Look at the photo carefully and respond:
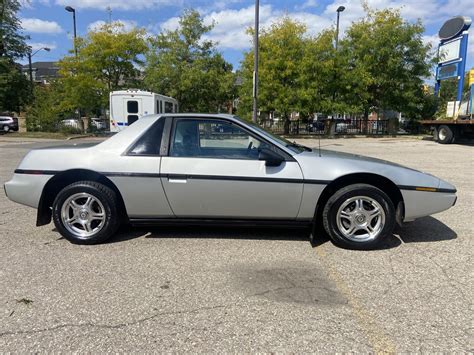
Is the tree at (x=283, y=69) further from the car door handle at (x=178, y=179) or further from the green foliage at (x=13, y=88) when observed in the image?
the car door handle at (x=178, y=179)

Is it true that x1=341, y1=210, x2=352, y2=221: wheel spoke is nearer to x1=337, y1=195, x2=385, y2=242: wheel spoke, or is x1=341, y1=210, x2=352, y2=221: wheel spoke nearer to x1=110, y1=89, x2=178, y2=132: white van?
x1=337, y1=195, x2=385, y2=242: wheel spoke

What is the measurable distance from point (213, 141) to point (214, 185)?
62cm

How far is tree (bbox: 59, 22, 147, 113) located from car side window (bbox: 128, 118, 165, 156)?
20.7m

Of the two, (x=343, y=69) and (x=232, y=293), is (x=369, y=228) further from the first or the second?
(x=343, y=69)

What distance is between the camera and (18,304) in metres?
2.87

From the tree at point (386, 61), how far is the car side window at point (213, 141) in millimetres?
22011

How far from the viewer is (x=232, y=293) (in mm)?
3100

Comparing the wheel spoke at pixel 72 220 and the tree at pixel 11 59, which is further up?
the tree at pixel 11 59

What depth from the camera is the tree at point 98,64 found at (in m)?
22.7

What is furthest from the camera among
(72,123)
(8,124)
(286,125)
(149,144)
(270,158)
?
(8,124)

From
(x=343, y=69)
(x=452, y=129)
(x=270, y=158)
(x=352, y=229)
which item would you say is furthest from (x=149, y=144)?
(x=343, y=69)

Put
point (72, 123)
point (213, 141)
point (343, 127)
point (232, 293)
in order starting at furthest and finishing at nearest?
point (343, 127) < point (72, 123) < point (213, 141) < point (232, 293)

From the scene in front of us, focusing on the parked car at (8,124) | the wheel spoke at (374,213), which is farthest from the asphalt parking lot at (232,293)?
the parked car at (8,124)

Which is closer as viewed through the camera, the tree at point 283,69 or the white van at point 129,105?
the white van at point 129,105
